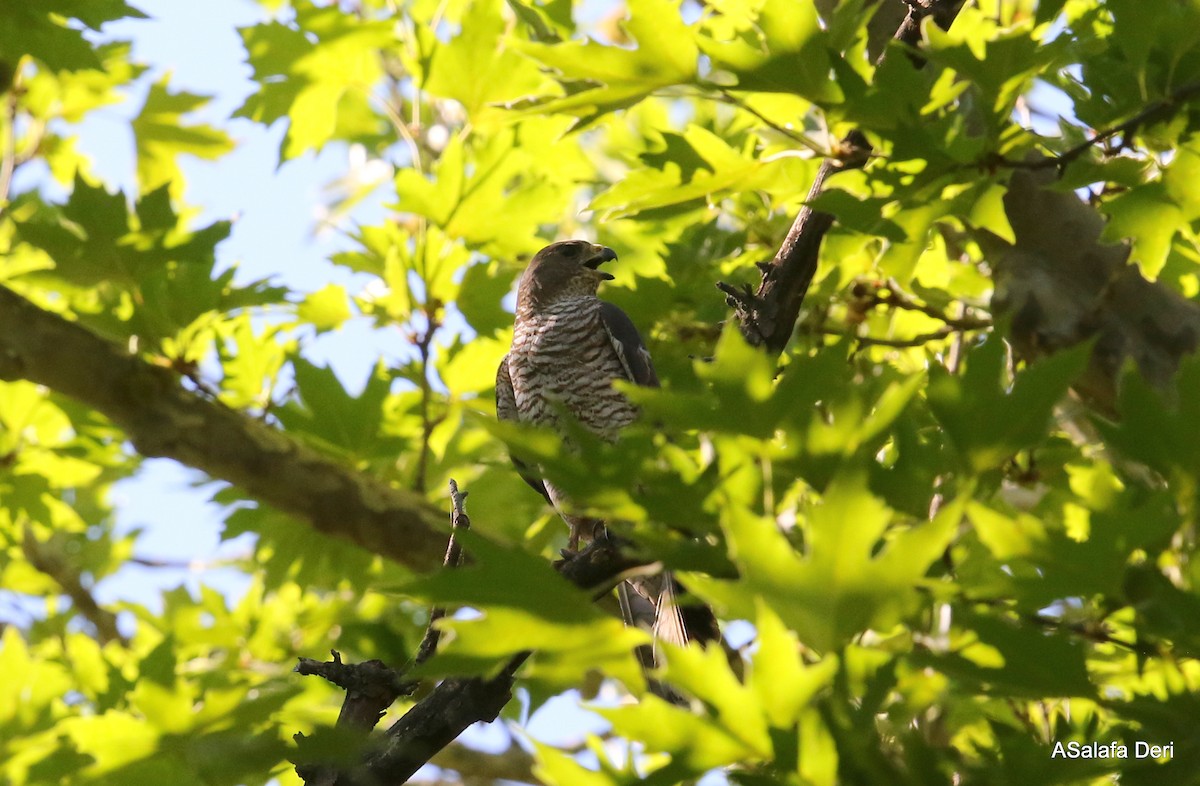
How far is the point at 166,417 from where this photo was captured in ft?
11.3

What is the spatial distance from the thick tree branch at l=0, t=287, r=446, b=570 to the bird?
1.56 ft

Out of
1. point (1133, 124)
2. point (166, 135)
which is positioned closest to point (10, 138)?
point (166, 135)

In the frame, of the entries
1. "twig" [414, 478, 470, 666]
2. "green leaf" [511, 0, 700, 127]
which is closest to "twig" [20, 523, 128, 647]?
"twig" [414, 478, 470, 666]

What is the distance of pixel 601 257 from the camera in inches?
164

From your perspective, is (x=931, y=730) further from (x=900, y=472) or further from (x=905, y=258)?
(x=900, y=472)

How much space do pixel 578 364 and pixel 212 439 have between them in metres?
1.18

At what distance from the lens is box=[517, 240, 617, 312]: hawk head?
13.7ft

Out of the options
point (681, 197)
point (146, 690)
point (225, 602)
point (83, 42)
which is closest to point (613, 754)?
point (225, 602)

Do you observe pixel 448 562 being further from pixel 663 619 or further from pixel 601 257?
pixel 601 257

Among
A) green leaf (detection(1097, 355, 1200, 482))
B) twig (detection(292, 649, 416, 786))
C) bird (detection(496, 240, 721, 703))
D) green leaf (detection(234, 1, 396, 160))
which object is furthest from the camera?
green leaf (detection(234, 1, 396, 160))

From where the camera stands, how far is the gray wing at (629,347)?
3.36 m

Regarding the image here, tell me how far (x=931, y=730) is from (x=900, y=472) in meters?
1.49

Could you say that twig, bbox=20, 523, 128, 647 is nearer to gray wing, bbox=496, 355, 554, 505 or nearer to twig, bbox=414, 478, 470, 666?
gray wing, bbox=496, 355, 554, 505

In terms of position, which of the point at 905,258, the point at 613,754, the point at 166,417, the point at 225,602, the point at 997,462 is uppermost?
the point at 997,462
